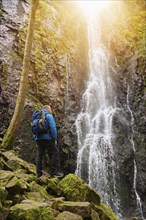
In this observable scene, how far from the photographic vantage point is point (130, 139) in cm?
1508

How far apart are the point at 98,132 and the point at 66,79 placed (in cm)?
407

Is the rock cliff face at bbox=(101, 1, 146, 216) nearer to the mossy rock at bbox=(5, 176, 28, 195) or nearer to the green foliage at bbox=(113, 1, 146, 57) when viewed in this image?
the green foliage at bbox=(113, 1, 146, 57)

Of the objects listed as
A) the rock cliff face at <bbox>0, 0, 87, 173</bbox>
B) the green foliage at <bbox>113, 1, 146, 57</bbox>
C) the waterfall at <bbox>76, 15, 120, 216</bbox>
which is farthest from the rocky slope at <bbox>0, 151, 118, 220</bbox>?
the green foliage at <bbox>113, 1, 146, 57</bbox>

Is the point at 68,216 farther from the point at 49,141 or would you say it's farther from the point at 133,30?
the point at 133,30

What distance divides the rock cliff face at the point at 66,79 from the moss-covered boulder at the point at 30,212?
293 inches

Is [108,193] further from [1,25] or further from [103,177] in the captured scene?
[1,25]

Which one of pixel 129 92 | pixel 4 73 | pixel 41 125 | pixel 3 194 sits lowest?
pixel 3 194

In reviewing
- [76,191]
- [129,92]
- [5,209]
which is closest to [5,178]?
[5,209]

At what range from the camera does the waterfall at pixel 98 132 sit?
42.2ft

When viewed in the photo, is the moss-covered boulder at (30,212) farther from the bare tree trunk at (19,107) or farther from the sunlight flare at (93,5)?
the sunlight flare at (93,5)

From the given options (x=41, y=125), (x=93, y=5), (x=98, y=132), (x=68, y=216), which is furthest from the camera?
(x=93, y=5)

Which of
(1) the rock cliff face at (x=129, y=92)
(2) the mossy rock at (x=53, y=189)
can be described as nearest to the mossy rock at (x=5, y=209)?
(2) the mossy rock at (x=53, y=189)

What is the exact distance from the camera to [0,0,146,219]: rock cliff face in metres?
12.8

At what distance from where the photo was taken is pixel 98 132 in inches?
583
